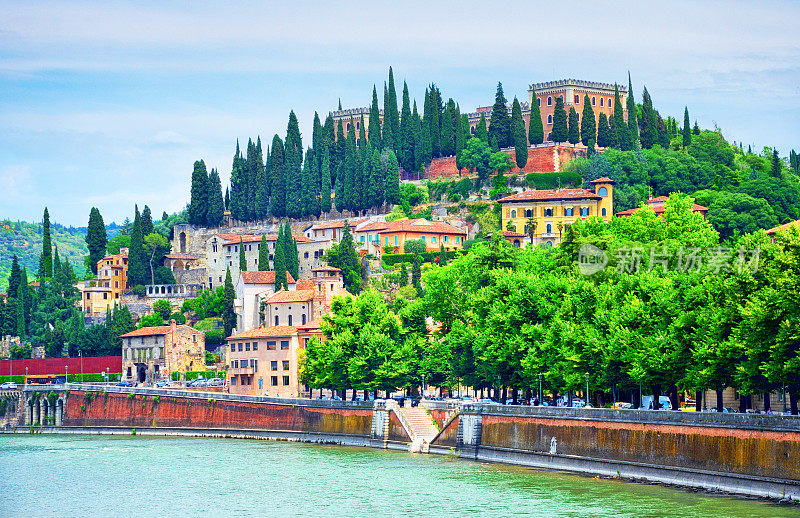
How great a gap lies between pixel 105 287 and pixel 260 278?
22.3 m

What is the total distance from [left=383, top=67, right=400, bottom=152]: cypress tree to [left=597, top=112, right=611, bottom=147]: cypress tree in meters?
22.5

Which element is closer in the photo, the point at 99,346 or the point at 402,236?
the point at 99,346

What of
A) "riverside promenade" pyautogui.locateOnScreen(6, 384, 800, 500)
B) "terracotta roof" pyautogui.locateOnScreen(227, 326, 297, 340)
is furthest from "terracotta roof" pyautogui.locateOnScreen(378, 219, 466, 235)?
"riverside promenade" pyautogui.locateOnScreen(6, 384, 800, 500)

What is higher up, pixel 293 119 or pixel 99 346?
pixel 293 119

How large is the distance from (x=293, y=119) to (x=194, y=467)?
84133 mm

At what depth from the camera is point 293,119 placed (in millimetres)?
146625

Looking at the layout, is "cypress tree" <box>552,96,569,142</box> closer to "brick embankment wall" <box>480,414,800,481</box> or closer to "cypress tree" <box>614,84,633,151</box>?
"cypress tree" <box>614,84,633,151</box>

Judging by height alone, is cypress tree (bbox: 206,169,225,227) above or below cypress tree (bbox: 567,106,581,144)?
below

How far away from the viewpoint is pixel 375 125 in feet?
465

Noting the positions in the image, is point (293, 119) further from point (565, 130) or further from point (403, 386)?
point (403, 386)

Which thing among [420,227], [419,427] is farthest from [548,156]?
[419,427]

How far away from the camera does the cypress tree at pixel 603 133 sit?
13438 cm

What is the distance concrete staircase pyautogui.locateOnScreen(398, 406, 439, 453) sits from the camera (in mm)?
69250

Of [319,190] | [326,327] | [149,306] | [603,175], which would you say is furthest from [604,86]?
[326,327]
